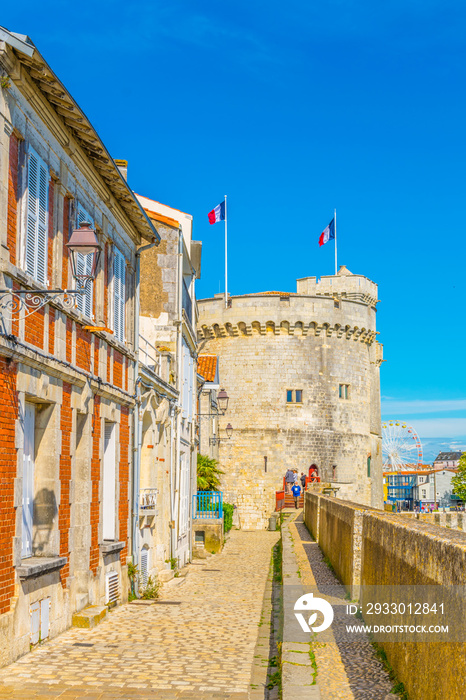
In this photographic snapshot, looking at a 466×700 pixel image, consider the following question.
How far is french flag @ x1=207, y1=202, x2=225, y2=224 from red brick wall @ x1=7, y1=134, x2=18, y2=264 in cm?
3064

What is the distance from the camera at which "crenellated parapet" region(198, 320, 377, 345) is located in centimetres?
4212

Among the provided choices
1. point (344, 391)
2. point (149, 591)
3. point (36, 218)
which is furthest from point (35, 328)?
point (344, 391)

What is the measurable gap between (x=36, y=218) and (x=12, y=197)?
82cm

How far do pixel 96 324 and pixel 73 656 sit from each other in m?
5.08

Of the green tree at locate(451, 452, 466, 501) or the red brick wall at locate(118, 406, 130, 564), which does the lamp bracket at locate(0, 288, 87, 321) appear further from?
the green tree at locate(451, 452, 466, 501)

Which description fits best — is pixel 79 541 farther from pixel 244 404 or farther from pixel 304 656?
pixel 244 404

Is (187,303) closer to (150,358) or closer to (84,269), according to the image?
(150,358)

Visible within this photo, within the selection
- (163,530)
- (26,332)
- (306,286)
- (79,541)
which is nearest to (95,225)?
(26,332)

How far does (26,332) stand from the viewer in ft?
27.6

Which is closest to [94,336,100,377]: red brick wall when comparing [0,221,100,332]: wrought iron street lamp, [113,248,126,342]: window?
[113,248,126,342]: window

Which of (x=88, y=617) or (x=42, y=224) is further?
(x=88, y=617)

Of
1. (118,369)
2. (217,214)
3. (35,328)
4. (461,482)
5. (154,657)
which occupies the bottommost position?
(461,482)

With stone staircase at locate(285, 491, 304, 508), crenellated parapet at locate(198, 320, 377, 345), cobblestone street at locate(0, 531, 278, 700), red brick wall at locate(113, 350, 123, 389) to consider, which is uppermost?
crenellated parapet at locate(198, 320, 377, 345)

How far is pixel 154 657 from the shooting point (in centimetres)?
884
